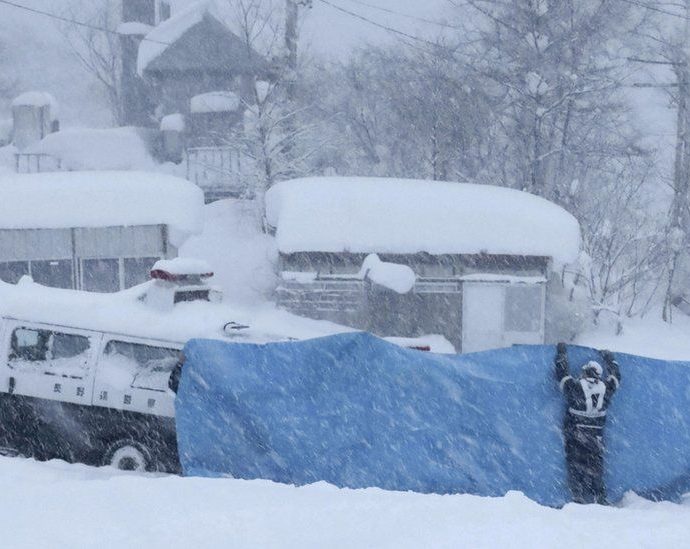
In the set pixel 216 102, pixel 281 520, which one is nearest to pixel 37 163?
pixel 216 102

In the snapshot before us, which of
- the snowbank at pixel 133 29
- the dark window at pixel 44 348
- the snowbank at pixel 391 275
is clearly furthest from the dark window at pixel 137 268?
the snowbank at pixel 133 29

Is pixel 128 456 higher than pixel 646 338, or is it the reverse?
pixel 128 456

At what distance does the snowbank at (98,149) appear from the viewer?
24859 mm

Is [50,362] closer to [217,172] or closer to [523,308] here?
[523,308]

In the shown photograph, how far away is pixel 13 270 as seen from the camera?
1580 centimetres

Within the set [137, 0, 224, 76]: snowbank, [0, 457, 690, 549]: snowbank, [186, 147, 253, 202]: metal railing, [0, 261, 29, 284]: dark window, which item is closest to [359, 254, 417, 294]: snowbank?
[0, 261, 29, 284]: dark window

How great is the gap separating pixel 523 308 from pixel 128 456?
9573mm

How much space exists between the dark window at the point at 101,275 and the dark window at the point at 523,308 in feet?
25.6

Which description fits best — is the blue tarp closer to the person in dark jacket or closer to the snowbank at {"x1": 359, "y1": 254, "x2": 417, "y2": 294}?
the person in dark jacket

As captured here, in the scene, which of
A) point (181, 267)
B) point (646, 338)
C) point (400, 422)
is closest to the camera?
point (400, 422)

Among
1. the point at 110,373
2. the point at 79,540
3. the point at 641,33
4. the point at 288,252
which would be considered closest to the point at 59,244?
the point at 288,252

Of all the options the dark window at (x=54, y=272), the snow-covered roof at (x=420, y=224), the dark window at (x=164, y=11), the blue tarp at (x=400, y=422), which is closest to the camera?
the blue tarp at (x=400, y=422)

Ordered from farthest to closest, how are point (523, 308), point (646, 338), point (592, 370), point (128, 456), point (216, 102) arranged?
point (216, 102) → point (646, 338) → point (523, 308) → point (128, 456) → point (592, 370)

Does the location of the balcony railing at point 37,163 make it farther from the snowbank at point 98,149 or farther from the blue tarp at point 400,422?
the blue tarp at point 400,422
